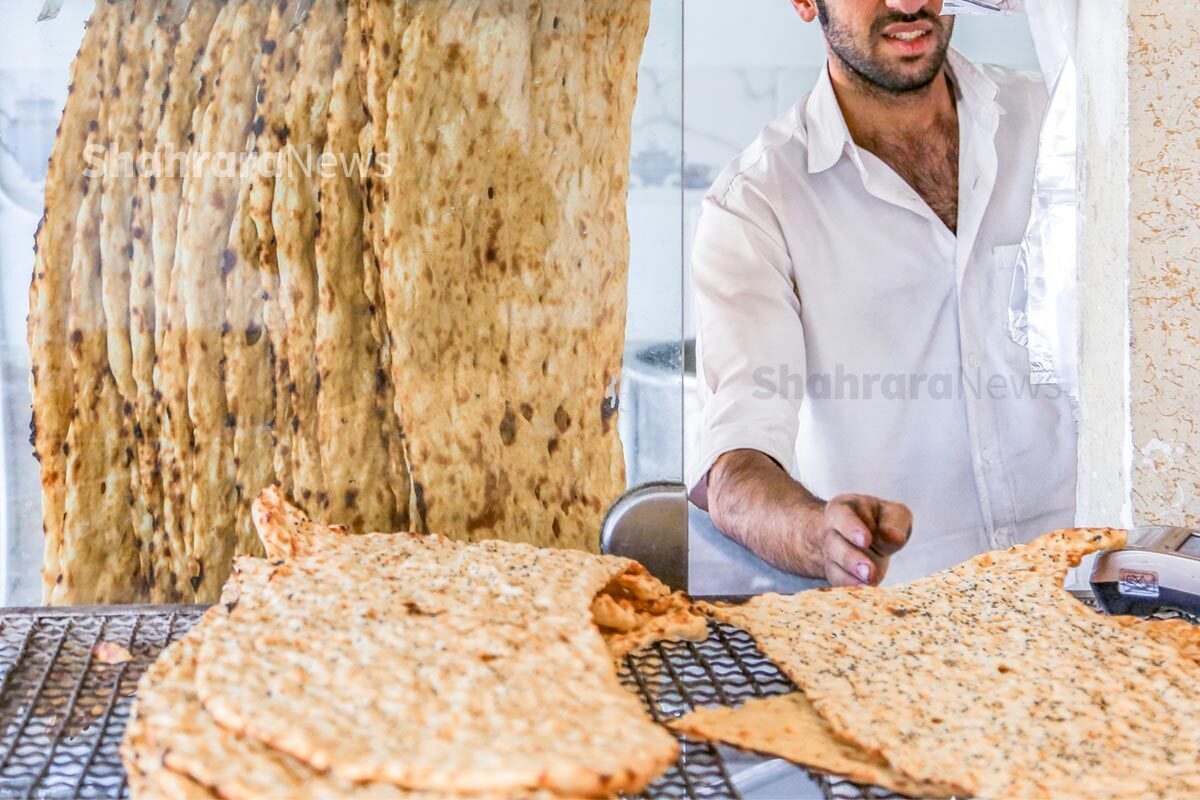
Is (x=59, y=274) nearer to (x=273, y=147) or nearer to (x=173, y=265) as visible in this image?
(x=173, y=265)

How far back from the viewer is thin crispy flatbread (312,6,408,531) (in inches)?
49.6

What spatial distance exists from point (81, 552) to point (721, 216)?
3.55 ft

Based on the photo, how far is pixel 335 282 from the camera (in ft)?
4.18

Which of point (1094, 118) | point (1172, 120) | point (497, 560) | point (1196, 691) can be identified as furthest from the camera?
point (1094, 118)

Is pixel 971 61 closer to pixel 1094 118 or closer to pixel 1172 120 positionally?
pixel 1094 118

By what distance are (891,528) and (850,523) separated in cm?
12

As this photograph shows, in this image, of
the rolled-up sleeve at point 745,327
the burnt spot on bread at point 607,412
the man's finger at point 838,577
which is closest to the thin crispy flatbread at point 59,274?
the burnt spot on bread at point 607,412

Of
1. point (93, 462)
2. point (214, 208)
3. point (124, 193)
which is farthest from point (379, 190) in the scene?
→ point (93, 462)

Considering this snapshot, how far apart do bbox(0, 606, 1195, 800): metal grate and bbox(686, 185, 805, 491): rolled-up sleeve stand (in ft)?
2.22

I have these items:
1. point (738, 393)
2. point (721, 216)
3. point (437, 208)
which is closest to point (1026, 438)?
point (738, 393)

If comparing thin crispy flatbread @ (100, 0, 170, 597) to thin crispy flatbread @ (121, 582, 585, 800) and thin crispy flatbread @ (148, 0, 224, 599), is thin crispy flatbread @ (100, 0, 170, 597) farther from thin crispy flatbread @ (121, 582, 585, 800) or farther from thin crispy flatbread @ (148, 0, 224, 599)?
thin crispy flatbread @ (121, 582, 585, 800)

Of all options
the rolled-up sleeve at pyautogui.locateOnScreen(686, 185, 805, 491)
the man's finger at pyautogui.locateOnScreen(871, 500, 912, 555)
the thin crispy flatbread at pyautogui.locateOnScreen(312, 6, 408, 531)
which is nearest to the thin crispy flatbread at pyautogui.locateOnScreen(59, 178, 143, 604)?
the thin crispy flatbread at pyautogui.locateOnScreen(312, 6, 408, 531)

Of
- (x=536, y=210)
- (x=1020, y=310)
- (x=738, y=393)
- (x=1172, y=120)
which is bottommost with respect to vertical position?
(x=738, y=393)

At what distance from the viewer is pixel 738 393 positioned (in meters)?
1.77
